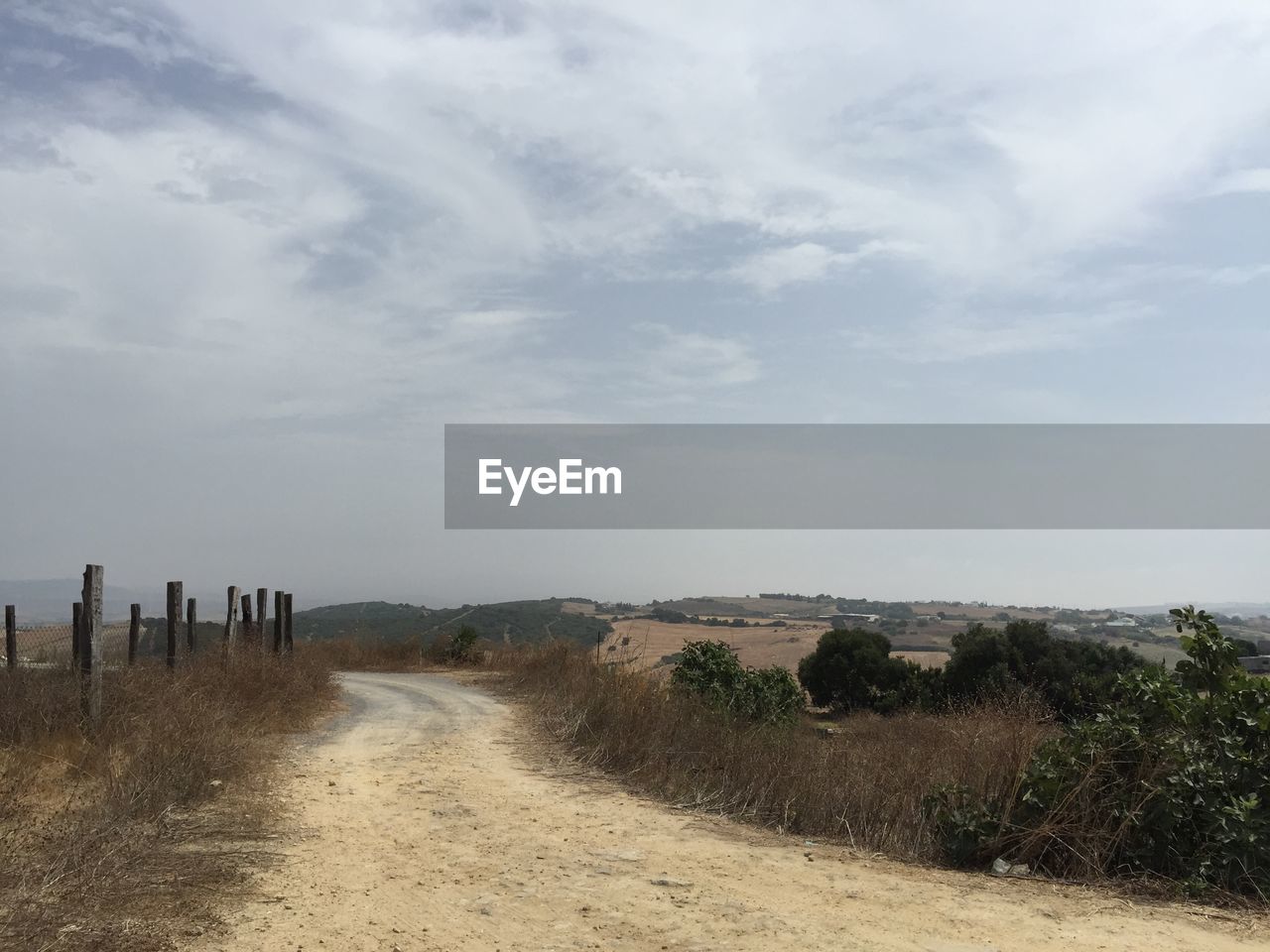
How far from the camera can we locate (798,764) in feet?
33.4

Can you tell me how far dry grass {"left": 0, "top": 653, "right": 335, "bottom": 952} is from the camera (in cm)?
592

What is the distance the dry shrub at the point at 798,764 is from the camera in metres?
8.52

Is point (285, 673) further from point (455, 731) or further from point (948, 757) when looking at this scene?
point (948, 757)

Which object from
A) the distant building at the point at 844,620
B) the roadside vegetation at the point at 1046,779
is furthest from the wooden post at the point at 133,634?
the distant building at the point at 844,620

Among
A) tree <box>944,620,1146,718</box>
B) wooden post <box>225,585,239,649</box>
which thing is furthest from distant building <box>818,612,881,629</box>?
wooden post <box>225,585,239,649</box>

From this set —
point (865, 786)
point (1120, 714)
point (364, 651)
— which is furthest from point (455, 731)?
point (364, 651)


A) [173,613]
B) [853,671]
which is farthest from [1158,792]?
[853,671]

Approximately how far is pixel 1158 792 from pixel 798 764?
11.8ft

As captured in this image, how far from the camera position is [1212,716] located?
784 centimetres

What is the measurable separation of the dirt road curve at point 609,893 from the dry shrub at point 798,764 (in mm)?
520

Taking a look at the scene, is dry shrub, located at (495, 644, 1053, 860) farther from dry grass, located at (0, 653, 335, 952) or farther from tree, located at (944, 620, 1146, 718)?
tree, located at (944, 620, 1146, 718)

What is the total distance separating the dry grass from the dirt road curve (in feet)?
1.58

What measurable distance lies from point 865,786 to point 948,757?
2.93ft

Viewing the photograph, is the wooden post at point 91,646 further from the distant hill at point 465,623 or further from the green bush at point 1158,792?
the distant hill at point 465,623
